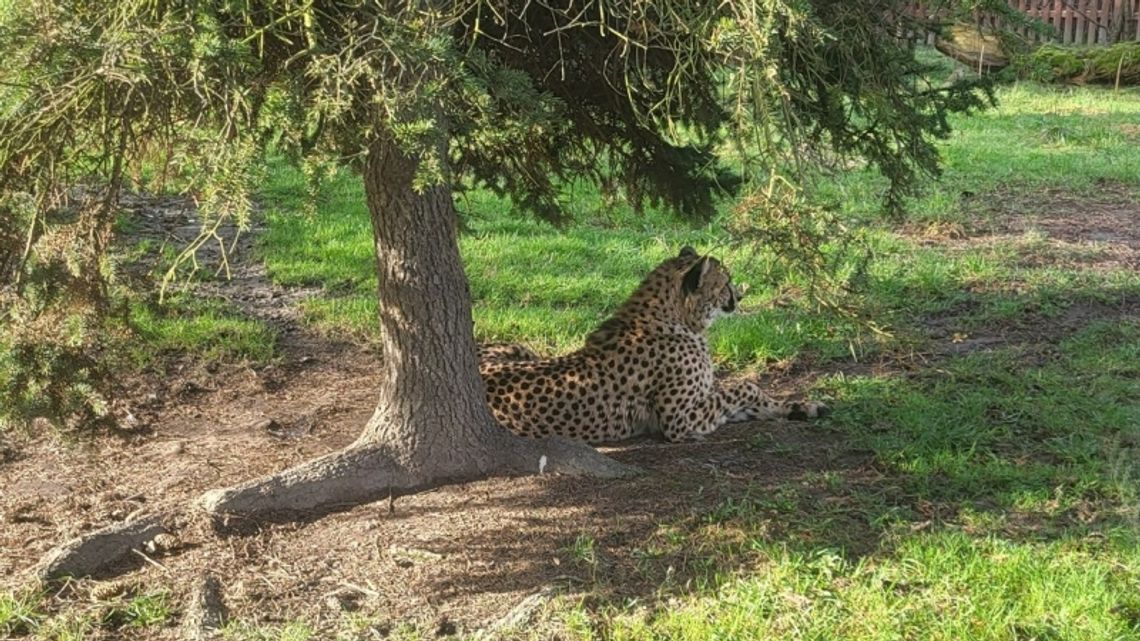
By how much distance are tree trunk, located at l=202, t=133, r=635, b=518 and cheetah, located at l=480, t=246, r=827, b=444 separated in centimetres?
69

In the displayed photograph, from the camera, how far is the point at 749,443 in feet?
19.4

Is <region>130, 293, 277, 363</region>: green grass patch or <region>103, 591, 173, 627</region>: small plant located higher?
<region>130, 293, 277, 363</region>: green grass patch

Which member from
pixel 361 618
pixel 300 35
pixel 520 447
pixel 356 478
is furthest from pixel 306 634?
pixel 300 35

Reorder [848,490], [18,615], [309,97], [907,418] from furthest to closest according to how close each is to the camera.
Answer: [907,418], [848,490], [18,615], [309,97]

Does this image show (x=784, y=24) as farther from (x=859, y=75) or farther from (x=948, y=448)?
(x=948, y=448)

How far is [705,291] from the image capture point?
22.1ft

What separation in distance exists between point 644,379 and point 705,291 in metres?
0.65

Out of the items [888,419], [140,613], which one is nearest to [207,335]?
[140,613]

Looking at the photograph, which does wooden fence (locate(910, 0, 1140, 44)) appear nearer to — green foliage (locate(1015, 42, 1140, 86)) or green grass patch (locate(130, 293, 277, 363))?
green foliage (locate(1015, 42, 1140, 86))

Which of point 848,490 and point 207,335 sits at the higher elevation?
point 207,335

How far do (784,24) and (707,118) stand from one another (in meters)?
1.57

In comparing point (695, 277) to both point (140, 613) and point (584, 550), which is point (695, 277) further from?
point (140, 613)

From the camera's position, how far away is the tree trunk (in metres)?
4.91

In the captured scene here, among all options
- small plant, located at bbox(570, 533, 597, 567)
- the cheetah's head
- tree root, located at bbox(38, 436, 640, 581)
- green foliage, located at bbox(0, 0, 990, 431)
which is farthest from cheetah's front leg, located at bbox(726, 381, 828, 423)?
small plant, located at bbox(570, 533, 597, 567)
